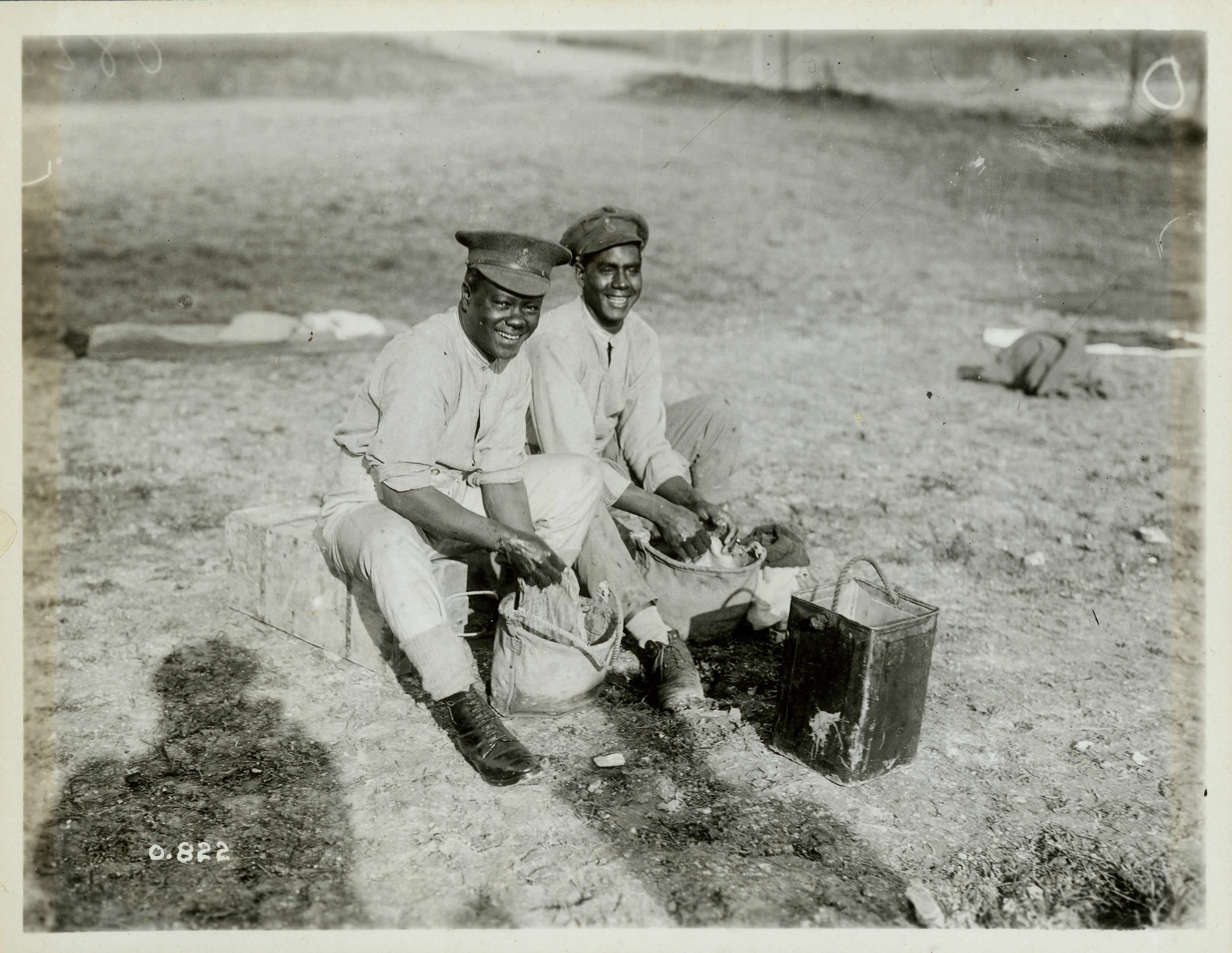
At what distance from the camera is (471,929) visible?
8.89 feet

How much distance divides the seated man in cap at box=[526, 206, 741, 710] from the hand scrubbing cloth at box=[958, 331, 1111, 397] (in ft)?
14.4

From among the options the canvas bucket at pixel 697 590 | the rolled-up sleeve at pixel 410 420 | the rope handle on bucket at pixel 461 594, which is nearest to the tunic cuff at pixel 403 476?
the rolled-up sleeve at pixel 410 420

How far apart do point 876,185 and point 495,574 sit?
1193 cm

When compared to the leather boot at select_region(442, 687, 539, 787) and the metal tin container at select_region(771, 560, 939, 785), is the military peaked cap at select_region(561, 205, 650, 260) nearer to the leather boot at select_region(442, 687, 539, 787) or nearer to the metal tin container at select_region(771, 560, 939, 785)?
the metal tin container at select_region(771, 560, 939, 785)

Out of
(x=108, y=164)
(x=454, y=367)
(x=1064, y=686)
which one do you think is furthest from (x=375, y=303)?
(x=1064, y=686)

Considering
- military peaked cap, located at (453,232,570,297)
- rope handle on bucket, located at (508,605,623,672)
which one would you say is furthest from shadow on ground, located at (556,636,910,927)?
military peaked cap, located at (453,232,570,297)

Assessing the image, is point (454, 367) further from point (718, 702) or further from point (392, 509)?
point (718, 702)

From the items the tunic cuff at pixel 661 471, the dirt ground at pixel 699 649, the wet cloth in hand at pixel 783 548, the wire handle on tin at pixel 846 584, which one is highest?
the wire handle on tin at pixel 846 584

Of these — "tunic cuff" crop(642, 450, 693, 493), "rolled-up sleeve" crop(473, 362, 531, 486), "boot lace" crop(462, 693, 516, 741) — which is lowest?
"boot lace" crop(462, 693, 516, 741)

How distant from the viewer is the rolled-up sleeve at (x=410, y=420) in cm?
348

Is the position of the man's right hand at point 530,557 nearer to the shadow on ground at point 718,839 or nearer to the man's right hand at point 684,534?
the shadow on ground at point 718,839

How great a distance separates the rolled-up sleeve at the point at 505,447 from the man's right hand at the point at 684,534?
67cm

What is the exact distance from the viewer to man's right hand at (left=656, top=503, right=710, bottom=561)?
4.20 m

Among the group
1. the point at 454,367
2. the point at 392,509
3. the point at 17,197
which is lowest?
the point at 392,509
